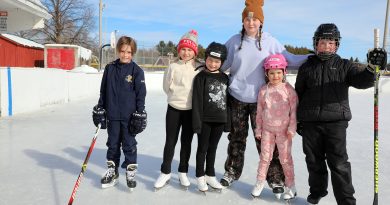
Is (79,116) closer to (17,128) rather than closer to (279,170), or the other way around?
(17,128)

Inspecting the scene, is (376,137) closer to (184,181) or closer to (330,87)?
(330,87)

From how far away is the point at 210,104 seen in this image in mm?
3064

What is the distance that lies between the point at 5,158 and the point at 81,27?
3390cm

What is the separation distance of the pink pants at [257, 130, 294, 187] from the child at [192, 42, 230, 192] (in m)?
0.38

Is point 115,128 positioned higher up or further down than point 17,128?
higher up

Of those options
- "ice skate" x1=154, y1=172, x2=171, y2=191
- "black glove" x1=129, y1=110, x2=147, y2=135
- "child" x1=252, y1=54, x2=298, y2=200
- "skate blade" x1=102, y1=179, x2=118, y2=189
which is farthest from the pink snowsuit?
"skate blade" x1=102, y1=179, x2=118, y2=189

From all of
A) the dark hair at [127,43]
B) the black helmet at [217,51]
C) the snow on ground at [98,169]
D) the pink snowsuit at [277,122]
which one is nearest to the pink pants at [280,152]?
the pink snowsuit at [277,122]

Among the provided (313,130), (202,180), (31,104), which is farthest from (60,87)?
(313,130)

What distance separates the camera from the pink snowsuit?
292 cm

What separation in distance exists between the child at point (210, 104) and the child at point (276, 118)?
0.33 m

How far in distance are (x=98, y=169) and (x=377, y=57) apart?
2.89m

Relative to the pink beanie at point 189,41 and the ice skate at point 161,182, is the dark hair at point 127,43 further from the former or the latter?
the ice skate at point 161,182

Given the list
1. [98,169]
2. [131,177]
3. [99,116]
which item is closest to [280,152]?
[131,177]

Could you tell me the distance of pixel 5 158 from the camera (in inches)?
161
